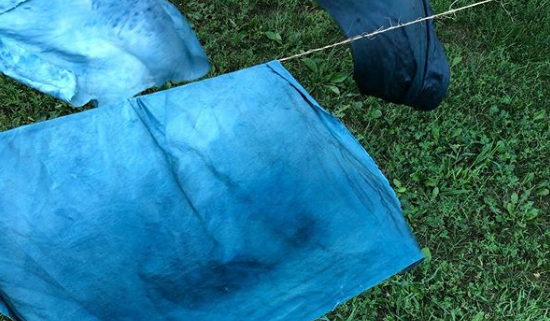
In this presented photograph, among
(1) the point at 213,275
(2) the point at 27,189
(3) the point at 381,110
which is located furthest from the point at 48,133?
(3) the point at 381,110

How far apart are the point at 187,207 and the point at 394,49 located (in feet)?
2.58

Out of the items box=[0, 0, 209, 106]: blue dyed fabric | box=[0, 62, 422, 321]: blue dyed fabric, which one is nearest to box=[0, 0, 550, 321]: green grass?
box=[0, 62, 422, 321]: blue dyed fabric

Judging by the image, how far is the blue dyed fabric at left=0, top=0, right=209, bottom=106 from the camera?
1.62 meters

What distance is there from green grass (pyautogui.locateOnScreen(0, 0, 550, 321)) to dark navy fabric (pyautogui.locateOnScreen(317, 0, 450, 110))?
93cm

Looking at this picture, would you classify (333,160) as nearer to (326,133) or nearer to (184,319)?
(326,133)

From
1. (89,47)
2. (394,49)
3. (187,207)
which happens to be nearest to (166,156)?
(187,207)

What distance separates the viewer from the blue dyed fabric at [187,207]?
142 centimetres

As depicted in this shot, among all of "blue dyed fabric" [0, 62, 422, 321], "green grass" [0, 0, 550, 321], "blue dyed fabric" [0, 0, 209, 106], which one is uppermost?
"blue dyed fabric" [0, 0, 209, 106]

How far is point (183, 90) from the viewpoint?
1521 mm

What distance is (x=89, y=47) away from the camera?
65.1 inches

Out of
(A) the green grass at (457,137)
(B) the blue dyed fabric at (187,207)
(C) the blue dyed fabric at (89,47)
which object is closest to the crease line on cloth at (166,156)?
(B) the blue dyed fabric at (187,207)

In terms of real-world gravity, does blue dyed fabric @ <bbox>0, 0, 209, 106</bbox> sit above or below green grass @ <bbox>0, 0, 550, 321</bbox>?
above

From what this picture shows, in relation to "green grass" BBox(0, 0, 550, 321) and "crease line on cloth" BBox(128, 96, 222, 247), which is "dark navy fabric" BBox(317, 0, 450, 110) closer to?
"crease line on cloth" BBox(128, 96, 222, 247)

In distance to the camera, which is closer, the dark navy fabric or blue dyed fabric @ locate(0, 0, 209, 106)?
blue dyed fabric @ locate(0, 0, 209, 106)
